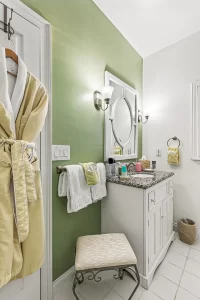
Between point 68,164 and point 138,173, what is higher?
point 68,164

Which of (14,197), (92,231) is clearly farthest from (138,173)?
(14,197)

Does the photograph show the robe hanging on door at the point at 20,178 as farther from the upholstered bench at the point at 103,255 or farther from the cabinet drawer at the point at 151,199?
the cabinet drawer at the point at 151,199

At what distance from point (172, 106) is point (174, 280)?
2040 millimetres

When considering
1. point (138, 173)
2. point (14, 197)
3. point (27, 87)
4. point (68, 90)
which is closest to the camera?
point (14, 197)

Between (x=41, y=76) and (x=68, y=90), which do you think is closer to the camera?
(x=41, y=76)

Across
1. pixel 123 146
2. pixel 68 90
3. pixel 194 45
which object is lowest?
pixel 123 146

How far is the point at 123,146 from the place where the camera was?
6.70 ft

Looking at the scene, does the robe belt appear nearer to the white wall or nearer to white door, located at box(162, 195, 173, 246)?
white door, located at box(162, 195, 173, 246)

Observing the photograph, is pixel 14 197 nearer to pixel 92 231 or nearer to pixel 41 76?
pixel 41 76

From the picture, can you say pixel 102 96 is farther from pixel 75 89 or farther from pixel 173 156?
pixel 173 156

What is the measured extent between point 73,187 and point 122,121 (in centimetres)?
118

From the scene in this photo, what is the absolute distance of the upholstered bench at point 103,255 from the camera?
3.33ft

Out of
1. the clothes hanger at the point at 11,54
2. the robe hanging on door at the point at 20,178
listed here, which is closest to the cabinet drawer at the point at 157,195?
the robe hanging on door at the point at 20,178

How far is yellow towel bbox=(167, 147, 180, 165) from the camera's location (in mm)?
2133
